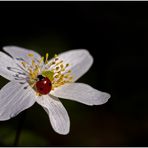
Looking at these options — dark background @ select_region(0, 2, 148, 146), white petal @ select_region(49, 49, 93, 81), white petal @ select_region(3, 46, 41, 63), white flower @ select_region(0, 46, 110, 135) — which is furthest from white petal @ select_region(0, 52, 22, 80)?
dark background @ select_region(0, 2, 148, 146)

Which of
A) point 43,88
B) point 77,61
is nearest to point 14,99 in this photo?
point 43,88

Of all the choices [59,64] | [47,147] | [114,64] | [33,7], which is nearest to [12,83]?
[59,64]

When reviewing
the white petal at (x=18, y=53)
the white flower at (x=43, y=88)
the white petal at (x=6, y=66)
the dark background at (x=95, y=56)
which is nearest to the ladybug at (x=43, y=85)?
the white flower at (x=43, y=88)

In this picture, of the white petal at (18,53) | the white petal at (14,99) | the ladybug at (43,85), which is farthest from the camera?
the white petal at (18,53)

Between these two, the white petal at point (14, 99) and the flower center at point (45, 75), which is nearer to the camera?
the white petal at point (14, 99)

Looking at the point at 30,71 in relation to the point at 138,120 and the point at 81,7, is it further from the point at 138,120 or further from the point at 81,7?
the point at 81,7

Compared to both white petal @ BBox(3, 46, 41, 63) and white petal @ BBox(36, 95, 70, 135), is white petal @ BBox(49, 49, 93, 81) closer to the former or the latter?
white petal @ BBox(3, 46, 41, 63)

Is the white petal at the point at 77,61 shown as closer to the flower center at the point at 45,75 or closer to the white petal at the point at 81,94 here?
the flower center at the point at 45,75
